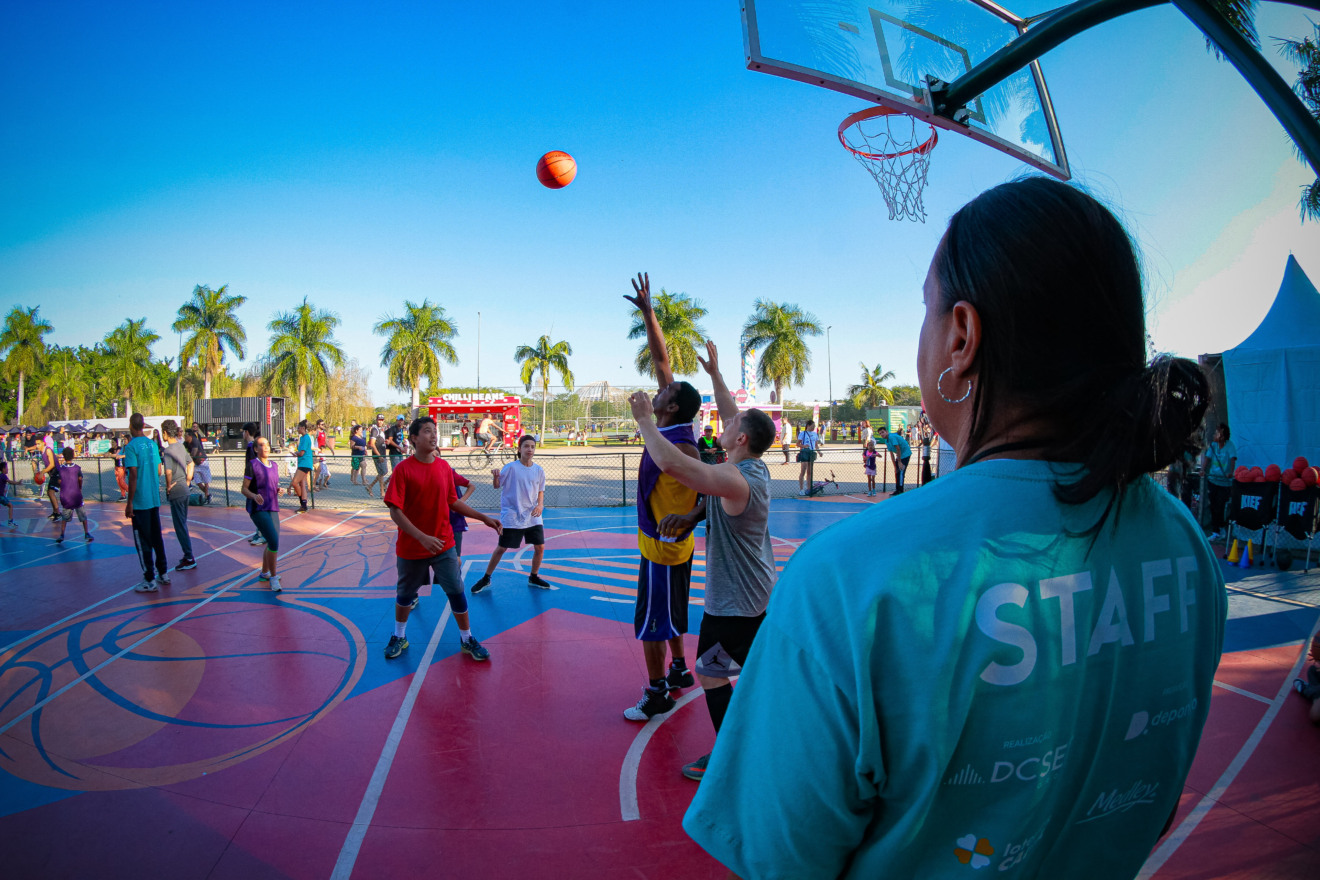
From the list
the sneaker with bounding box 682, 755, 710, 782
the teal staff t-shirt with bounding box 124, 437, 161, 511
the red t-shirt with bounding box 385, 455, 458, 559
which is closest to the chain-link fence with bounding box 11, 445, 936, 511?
the teal staff t-shirt with bounding box 124, 437, 161, 511

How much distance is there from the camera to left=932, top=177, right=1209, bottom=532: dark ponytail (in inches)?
32.9

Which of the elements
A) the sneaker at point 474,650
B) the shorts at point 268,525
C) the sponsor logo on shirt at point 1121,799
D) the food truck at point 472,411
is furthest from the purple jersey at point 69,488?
the food truck at point 472,411

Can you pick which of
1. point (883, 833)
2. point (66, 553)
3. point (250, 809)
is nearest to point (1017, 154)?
point (883, 833)

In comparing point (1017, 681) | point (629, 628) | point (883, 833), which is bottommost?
point (629, 628)

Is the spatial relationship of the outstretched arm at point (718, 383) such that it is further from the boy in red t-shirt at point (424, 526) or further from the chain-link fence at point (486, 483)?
the chain-link fence at point (486, 483)

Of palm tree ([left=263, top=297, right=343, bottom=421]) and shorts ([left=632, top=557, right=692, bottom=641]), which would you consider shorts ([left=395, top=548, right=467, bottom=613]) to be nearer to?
shorts ([left=632, top=557, right=692, bottom=641])

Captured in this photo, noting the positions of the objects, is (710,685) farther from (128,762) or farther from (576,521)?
(576,521)

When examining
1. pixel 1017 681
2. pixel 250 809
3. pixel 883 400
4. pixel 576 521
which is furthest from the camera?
pixel 883 400

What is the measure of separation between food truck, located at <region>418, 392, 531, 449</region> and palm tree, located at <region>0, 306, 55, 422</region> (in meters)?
39.5

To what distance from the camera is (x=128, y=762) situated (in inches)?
160

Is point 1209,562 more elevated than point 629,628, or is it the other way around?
point 1209,562

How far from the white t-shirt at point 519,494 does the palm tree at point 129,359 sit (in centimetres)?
6913

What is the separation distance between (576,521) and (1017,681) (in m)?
12.8

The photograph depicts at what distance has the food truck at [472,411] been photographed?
1603 inches
